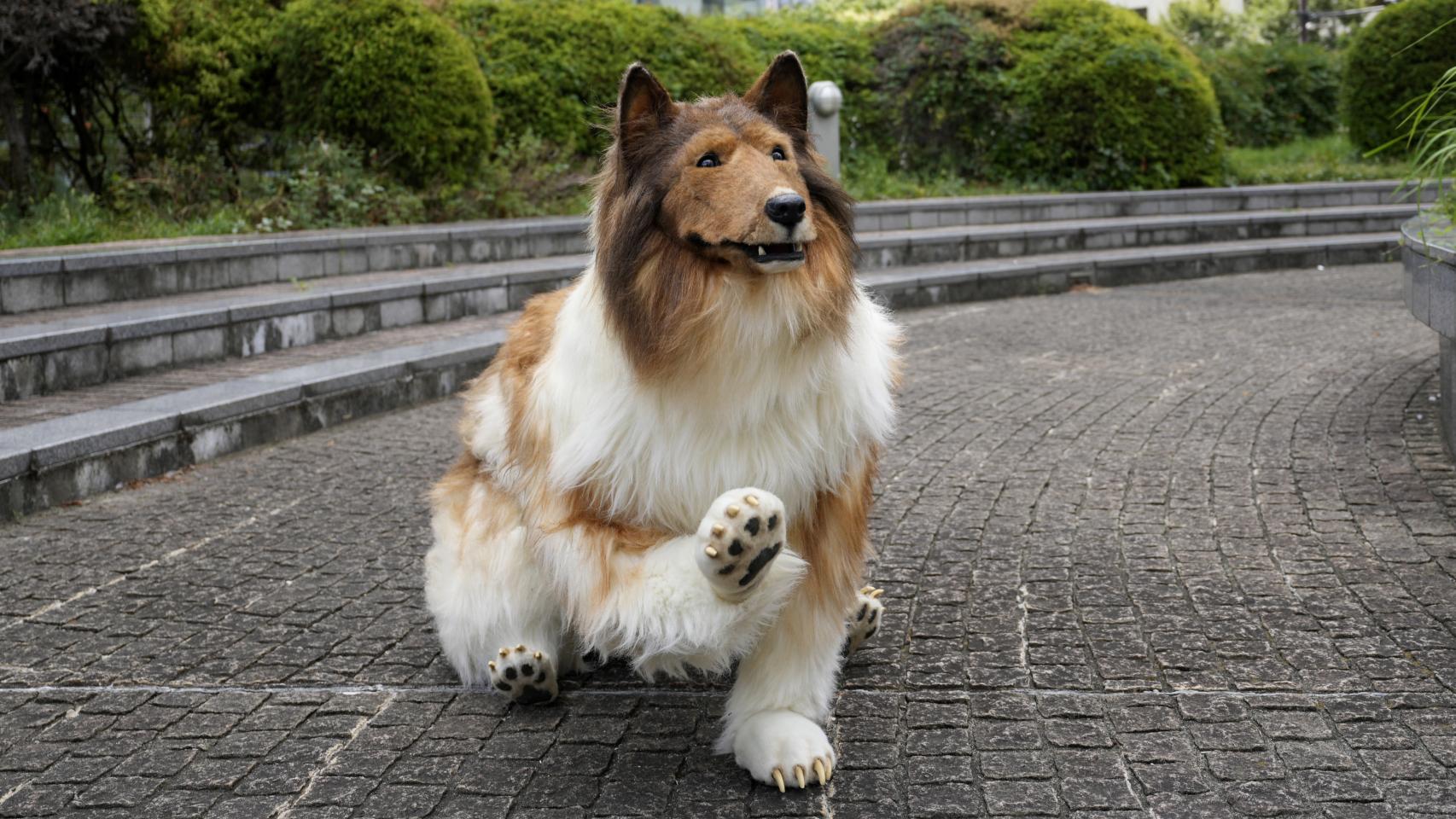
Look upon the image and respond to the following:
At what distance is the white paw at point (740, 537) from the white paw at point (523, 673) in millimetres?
944

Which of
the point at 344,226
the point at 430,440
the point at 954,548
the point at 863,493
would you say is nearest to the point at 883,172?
the point at 344,226

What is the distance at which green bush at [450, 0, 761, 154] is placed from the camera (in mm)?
14094

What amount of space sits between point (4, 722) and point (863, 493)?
2.45m

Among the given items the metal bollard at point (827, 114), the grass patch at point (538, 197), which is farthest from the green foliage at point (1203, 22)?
the metal bollard at point (827, 114)

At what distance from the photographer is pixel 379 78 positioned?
11969 mm

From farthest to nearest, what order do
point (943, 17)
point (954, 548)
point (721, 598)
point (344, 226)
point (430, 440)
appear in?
point (943, 17), point (344, 226), point (430, 440), point (954, 548), point (721, 598)

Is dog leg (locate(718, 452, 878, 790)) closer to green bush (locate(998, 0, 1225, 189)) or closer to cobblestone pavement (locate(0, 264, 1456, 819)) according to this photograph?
cobblestone pavement (locate(0, 264, 1456, 819))

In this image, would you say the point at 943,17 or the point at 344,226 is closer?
the point at 344,226

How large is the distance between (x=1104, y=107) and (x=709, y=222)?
580 inches

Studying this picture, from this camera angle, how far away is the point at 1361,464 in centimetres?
641

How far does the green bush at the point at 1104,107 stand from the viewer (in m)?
16.7

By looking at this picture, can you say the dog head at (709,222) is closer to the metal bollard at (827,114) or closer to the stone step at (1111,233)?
the metal bollard at (827,114)

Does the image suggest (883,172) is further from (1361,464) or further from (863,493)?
(863,493)

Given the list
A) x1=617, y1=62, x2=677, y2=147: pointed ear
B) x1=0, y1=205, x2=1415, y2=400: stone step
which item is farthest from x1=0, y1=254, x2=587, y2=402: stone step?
x1=617, y1=62, x2=677, y2=147: pointed ear
